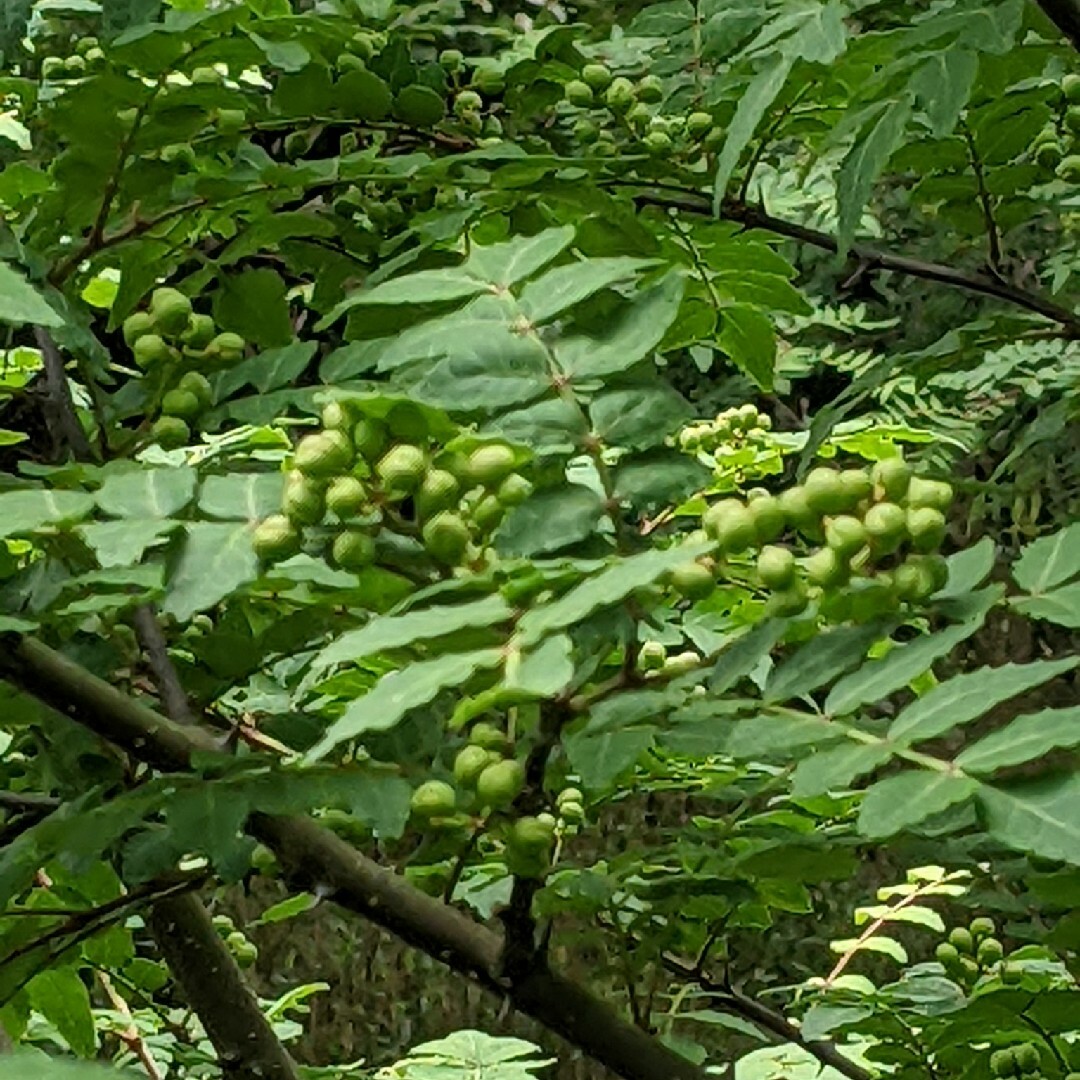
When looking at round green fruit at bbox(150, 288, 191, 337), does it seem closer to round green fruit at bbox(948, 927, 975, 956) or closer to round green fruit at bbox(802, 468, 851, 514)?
round green fruit at bbox(802, 468, 851, 514)

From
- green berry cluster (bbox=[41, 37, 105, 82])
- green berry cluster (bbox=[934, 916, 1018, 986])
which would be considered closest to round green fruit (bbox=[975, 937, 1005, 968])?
green berry cluster (bbox=[934, 916, 1018, 986])

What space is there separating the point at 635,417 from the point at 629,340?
0.08ft

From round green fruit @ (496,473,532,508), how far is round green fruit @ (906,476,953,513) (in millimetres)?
102

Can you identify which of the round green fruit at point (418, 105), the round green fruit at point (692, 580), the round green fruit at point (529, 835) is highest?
the round green fruit at point (418, 105)

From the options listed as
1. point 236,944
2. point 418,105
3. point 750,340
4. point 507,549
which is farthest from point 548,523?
point 236,944

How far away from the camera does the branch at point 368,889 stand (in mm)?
556

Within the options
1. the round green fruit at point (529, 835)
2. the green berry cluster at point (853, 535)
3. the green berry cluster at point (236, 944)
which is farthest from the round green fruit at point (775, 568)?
the green berry cluster at point (236, 944)

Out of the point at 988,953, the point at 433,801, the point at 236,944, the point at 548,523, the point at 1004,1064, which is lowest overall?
the point at 236,944

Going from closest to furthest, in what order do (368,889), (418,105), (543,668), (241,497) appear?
(543,668) < (241,497) < (368,889) < (418,105)

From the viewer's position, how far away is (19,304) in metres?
0.41

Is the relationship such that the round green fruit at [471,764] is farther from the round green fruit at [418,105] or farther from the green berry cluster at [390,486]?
the round green fruit at [418,105]

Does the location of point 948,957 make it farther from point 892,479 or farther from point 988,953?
point 892,479

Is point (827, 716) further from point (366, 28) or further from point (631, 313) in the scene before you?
point (366, 28)

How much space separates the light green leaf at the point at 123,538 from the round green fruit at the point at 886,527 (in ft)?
0.63
